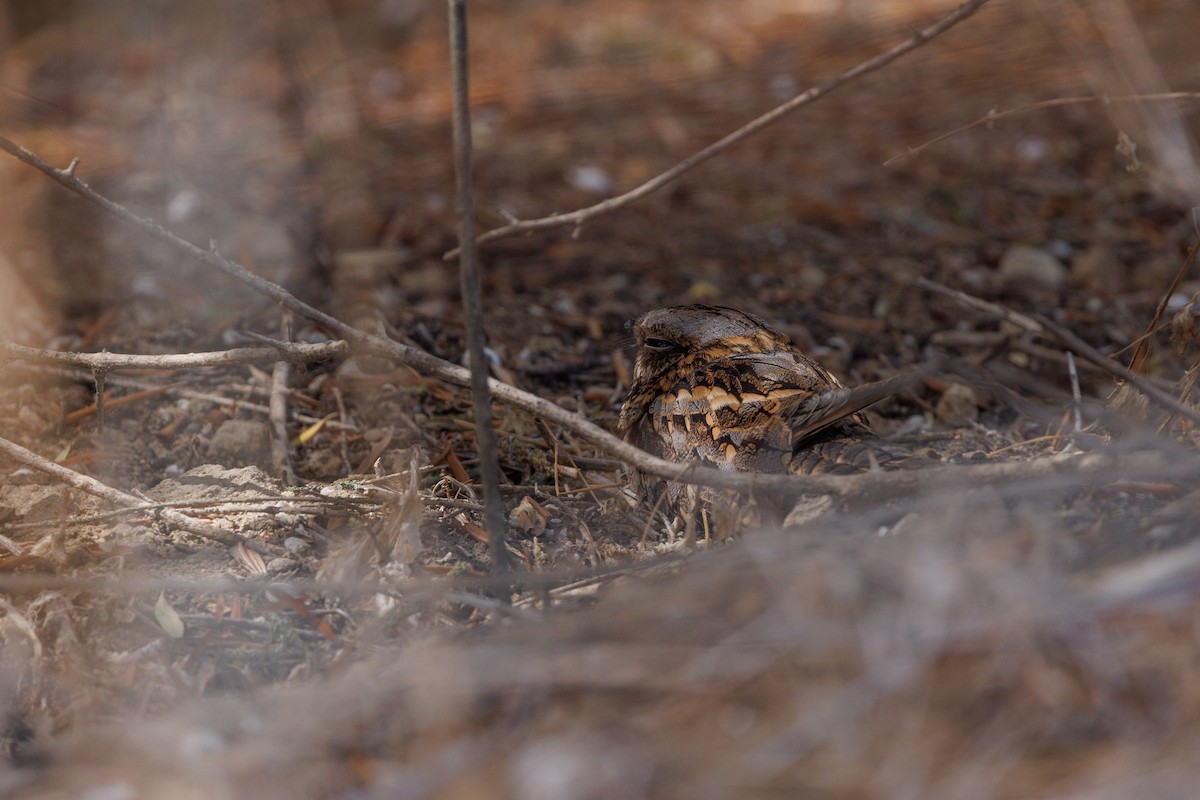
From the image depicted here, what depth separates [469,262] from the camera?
1.91 m

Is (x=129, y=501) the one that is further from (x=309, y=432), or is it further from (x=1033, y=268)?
(x=1033, y=268)

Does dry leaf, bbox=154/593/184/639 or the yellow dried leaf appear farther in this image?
the yellow dried leaf

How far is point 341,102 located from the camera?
20.3 ft

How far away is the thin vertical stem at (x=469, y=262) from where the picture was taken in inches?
73.2

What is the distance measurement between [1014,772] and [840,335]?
120 inches

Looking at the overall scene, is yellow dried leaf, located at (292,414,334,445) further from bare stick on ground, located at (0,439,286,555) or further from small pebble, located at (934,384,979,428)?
small pebble, located at (934,384,979,428)

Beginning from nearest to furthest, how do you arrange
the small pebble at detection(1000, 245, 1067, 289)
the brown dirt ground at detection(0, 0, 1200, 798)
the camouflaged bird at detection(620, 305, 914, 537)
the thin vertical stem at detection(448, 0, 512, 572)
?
the brown dirt ground at detection(0, 0, 1200, 798)
the thin vertical stem at detection(448, 0, 512, 572)
the camouflaged bird at detection(620, 305, 914, 537)
the small pebble at detection(1000, 245, 1067, 289)

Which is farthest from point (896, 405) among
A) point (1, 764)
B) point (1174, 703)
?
point (1, 764)

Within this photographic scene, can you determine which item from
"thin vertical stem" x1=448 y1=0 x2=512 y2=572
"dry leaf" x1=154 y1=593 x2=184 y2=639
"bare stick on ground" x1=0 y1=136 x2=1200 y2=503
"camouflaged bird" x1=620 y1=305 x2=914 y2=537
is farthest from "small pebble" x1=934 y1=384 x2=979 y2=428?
"dry leaf" x1=154 y1=593 x2=184 y2=639

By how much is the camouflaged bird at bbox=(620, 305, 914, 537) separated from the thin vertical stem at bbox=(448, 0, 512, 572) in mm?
668

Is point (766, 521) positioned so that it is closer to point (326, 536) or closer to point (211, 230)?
point (326, 536)

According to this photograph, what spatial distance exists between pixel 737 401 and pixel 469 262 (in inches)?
47.2

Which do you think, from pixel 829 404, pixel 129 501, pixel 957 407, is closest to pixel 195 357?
pixel 129 501

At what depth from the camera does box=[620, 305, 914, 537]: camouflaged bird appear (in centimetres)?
265
